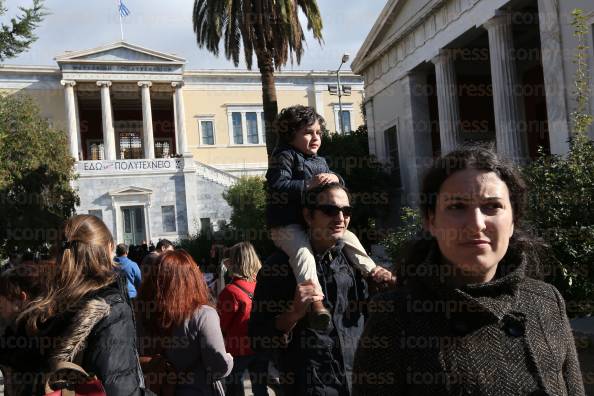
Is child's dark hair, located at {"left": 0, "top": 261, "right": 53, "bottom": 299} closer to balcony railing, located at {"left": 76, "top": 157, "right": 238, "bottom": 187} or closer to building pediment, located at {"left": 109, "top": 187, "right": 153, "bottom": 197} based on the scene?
balcony railing, located at {"left": 76, "top": 157, "right": 238, "bottom": 187}

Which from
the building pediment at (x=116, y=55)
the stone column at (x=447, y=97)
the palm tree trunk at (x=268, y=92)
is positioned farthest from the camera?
the building pediment at (x=116, y=55)

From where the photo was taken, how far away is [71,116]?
40.7 m

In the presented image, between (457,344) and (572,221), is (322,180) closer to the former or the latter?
(457,344)

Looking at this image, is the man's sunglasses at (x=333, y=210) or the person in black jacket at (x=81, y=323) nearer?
the person in black jacket at (x=81, y=323)

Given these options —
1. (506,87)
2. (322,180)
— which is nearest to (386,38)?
(506,87)

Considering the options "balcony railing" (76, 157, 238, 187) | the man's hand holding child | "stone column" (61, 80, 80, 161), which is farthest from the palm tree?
"stone column" (61, 80, 80, 161)

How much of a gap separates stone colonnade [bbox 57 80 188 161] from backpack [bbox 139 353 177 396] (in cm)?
3791

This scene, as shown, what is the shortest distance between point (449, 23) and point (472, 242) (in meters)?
18.1

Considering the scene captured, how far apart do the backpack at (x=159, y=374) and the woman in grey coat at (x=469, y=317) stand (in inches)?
87.7

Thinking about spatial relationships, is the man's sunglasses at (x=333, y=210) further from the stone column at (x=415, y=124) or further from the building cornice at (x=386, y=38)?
the stone column at (x=415, y=124)

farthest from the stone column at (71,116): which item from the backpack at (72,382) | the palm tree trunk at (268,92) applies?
the backpack at (72,382)

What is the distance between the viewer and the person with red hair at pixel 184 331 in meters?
3.69

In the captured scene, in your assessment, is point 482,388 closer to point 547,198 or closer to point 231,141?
point 547,198

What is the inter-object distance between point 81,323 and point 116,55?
134 feet
